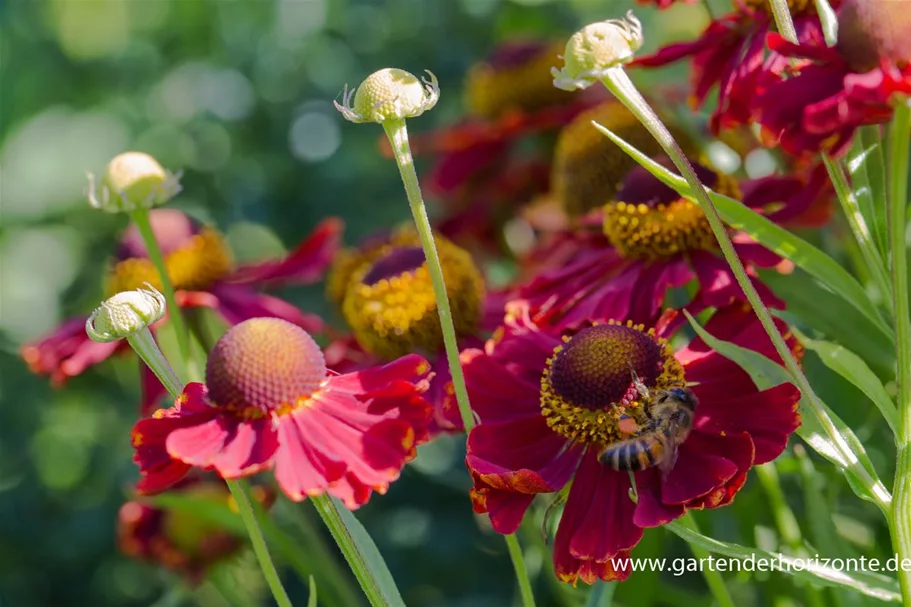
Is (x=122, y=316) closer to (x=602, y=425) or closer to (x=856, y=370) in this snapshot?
(x=602, y=425)

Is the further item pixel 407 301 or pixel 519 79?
pixel 519 79

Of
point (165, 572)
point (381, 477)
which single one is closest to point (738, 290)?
point (381, 477)

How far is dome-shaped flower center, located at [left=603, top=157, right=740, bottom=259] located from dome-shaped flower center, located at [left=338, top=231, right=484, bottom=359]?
165 mm

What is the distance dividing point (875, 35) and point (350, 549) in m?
0.38

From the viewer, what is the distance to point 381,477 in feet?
1.89

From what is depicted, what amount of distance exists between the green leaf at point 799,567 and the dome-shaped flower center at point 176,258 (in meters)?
0.64

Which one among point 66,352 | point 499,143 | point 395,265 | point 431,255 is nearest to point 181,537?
point 66,352

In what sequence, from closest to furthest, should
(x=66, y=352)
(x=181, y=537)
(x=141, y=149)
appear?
(x=66, y=352), (x=181, y=537), (x=141, y=149)

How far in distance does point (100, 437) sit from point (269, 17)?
0.68 meters

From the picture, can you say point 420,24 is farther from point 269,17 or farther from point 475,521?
point 475,521

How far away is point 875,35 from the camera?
0.55m

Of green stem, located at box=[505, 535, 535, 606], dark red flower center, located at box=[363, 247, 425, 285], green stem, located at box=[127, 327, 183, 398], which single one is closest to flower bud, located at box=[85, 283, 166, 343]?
green stem, located at box=[127, 327, 183, 398]

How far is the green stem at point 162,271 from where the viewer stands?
0.76 m

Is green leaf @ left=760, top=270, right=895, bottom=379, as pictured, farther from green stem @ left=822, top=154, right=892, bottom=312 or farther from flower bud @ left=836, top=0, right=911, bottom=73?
flower bud @ left=836, top=0, right=911, bottom=73
